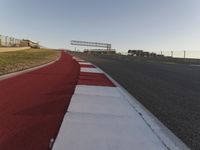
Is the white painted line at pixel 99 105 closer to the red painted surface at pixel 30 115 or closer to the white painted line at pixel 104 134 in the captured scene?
the red painted surface at pixel 30 115

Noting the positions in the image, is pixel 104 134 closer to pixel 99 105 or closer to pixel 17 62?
pixel 99 105

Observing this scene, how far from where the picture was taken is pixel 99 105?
27.1 feet

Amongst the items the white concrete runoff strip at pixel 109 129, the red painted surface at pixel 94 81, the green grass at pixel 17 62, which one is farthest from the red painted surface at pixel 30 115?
the green grass at pixel 17 62

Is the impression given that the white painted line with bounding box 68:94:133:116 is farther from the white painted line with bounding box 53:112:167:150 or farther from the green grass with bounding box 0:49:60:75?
the green grass with bounding box 0:49:60:75

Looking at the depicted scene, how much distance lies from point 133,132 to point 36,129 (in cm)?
169

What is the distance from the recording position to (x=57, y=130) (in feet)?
18.6

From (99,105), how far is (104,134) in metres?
2.71

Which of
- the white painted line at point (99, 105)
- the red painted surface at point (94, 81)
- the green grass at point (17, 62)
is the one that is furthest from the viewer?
the green grass at point (17, 62)

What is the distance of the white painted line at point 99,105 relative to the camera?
7490mm

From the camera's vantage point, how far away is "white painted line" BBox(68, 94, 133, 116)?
7.49 meters

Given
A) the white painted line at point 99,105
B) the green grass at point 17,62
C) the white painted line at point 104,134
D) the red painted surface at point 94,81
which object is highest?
the green grass at point 17,62

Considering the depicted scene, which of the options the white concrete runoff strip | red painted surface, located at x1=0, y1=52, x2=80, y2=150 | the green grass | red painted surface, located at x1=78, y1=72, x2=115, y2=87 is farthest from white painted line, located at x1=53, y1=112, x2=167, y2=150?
the green grass

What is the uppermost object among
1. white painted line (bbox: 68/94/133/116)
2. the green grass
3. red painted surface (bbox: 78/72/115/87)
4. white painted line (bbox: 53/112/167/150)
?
the green grass

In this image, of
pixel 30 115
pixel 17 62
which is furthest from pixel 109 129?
pixel 17 62
